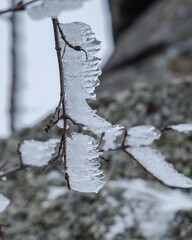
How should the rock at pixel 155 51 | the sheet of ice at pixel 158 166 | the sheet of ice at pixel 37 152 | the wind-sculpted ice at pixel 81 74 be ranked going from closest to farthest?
the wind-sculpted ice at pixel 81 74
the sheet of ice at pixel 158 166
the sheet of ice at pixel 37 152
the rock at pixel 155 51

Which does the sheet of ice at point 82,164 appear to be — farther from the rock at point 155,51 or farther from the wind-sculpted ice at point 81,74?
the rock at point 155,51

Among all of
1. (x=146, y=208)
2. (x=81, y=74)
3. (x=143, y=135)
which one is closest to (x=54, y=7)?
(x=81, y=74)

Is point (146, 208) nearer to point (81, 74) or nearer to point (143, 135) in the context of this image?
point (143, 135)

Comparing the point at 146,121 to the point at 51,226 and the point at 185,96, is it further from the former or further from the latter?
the point at 51,226

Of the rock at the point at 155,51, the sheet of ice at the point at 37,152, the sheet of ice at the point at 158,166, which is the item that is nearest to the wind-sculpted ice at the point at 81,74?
the sheet of ice at the point at 158,166

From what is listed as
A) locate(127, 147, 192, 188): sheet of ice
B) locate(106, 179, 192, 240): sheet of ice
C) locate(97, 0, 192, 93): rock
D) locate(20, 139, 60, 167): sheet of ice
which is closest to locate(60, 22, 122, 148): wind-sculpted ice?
locate(127, 147, 192, 188): sheet of ice

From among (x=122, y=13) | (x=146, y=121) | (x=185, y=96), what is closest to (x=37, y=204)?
(x=146, y=121)
